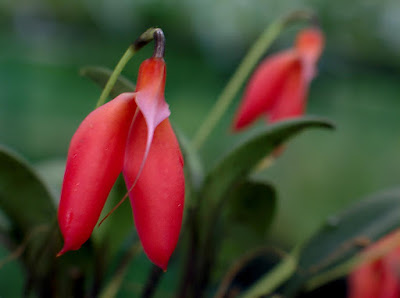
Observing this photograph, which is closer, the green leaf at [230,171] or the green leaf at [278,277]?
the green leaf at [230,171]

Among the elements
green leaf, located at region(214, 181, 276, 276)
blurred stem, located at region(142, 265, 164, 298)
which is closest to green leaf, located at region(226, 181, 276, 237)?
green leaf, located at region(214, 181, 276, 276)

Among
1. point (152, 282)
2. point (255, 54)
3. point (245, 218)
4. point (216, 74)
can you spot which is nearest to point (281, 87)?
point (255, 54)

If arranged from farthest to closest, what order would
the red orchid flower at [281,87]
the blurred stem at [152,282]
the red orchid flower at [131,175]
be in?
the red orchid flower at [281,87], the blurred stem at [152,282], the red orchid flower at [131,175]

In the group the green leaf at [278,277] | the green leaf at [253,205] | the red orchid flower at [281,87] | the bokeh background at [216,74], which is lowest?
the green leaf at [278,277]

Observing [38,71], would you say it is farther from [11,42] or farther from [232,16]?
[232,16]

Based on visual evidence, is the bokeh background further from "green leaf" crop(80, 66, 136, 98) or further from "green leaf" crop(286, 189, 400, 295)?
"green leaf" crop(80, 66, 136, 98)

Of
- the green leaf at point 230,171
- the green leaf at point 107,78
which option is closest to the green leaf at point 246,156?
the green leaf at point 230,171

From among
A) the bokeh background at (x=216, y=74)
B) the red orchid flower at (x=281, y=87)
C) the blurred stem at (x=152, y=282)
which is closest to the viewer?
the blurred stem at (x=152, y=282)

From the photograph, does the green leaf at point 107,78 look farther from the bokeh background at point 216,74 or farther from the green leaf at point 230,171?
the bokeh background at point 216,74
